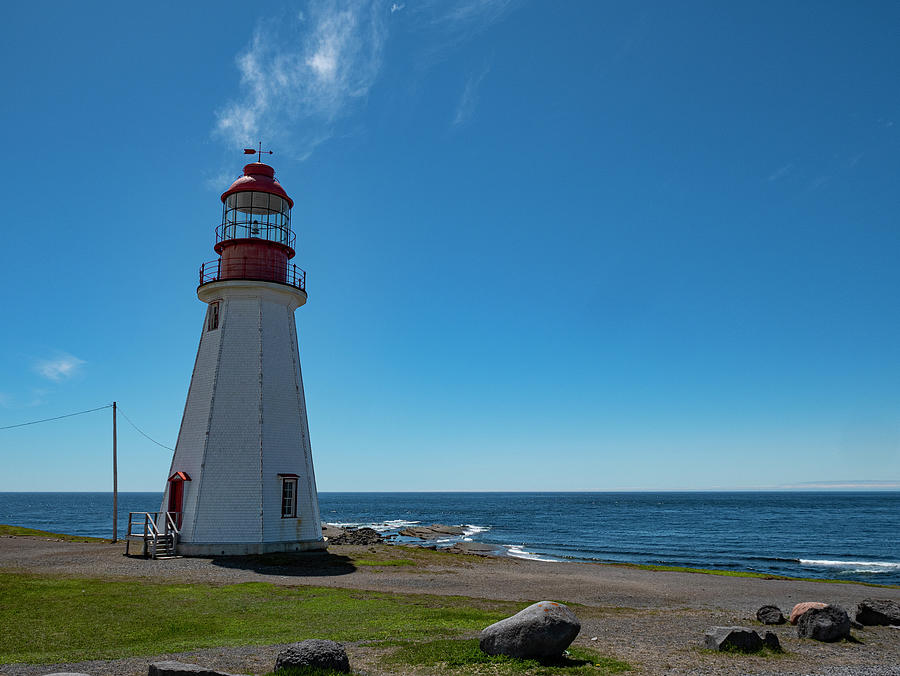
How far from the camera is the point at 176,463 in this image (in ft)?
81.0

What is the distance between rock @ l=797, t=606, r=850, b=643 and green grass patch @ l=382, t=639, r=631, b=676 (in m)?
4.94

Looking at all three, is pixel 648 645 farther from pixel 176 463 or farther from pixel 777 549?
pixel 777 549

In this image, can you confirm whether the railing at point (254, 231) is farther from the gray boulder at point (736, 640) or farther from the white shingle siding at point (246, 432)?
the gray boulder at point (736, 640)

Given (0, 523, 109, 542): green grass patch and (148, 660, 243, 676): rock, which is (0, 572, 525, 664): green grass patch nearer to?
(148, 660, 243, 676): rock

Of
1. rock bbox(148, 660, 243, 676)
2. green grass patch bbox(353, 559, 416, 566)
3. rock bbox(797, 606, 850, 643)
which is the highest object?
rock bbox(148, 660, 243, 676)

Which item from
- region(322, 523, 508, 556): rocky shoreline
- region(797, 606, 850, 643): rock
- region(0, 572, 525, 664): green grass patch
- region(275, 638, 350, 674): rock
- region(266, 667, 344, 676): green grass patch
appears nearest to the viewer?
region(266, 667, 344, 676): green grass patch

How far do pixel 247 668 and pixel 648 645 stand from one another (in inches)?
264

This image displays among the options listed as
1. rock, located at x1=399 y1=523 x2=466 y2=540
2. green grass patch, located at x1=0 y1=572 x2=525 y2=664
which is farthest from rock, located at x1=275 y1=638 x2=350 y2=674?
rock, located at x1=399 y1=523 x2=466 y2=540

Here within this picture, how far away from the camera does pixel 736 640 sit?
10.9 meters

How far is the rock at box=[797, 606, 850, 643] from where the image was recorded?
40.8 feet

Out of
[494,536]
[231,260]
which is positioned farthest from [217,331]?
[494,536]

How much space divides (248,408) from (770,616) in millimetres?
17452

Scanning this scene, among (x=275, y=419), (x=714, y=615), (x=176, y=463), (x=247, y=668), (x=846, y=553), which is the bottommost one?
(x=846, y=553)

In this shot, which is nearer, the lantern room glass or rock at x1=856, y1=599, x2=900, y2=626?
rock at x1=856, y1=599, x2=900, y2=626
